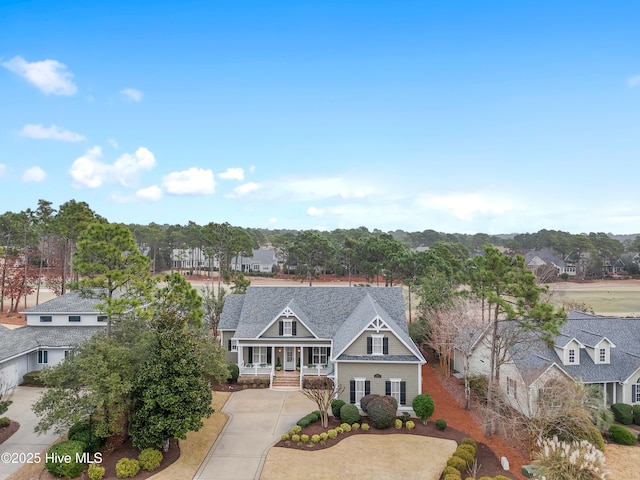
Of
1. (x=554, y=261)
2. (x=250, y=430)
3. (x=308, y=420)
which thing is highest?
(x=554, y=261)

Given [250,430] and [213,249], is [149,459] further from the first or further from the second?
[213,249]

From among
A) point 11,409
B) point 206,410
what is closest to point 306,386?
point 206,410

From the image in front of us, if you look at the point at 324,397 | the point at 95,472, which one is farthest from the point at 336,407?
the point at 95,472

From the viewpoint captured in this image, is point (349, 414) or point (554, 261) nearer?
point (349, 414)

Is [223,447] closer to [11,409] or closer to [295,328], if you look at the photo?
[295,328]

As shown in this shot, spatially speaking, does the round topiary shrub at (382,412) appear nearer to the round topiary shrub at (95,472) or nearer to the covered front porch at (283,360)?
the covered front porch at (283,360)

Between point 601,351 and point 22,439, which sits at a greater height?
point 601,351
